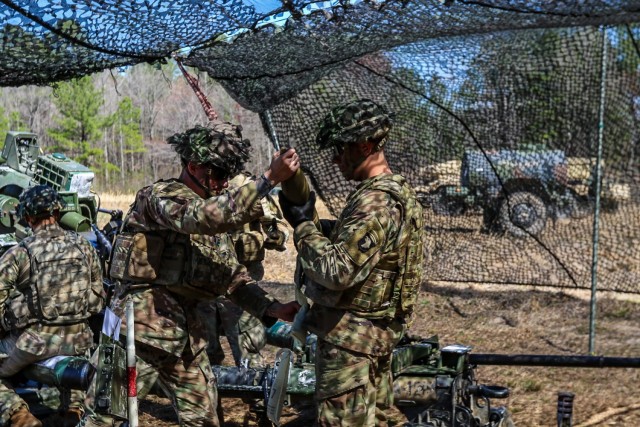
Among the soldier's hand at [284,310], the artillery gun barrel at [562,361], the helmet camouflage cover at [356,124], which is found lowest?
the artillery gun barrel at [562,361]

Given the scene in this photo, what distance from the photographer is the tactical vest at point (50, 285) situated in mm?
5500

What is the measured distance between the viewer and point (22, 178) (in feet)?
32.6

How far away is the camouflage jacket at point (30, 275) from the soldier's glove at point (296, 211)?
2.38 meters

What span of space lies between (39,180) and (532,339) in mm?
5714

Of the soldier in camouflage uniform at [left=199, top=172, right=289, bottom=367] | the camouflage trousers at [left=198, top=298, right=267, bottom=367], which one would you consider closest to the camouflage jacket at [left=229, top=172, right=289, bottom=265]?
the soldier in camouflage uniform at [left=199, top=172, right=289, bottom=367]

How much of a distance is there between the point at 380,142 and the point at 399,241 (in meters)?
0.44

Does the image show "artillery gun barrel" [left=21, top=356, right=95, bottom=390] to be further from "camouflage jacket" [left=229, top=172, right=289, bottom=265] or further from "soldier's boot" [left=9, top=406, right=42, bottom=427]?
"camouflage jacket" [left=229, top=172, right=289, bottom=265]

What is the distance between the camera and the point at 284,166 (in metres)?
3.59

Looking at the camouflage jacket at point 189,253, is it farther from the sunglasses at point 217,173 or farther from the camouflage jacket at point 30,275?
the camouflage jacket at point 30,275

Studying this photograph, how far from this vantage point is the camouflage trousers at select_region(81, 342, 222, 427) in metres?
4.07

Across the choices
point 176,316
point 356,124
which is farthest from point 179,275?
point 356,124

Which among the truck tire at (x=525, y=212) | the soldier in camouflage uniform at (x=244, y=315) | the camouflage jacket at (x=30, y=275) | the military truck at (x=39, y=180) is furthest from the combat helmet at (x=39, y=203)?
the truck tire at (x=525, y=212)

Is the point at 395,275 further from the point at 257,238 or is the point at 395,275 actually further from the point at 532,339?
the point at 532,339

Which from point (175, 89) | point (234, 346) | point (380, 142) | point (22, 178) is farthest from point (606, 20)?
point (175, 89)
